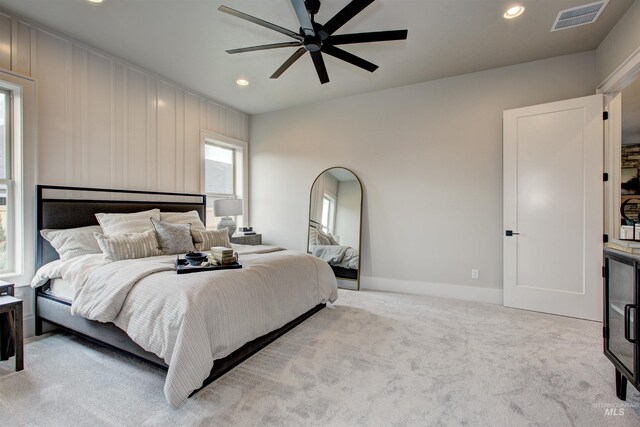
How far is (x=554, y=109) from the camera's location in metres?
3.18

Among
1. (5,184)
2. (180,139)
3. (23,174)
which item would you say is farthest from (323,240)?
(5,184)

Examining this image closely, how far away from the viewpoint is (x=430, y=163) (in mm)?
3988

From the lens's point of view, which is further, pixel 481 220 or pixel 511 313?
pixel 481 220

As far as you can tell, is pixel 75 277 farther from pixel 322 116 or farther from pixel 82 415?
pixel 322 116

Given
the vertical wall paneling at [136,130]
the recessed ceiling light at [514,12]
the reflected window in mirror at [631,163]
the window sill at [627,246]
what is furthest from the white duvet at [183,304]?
the reflected window in mirror at [631,163]

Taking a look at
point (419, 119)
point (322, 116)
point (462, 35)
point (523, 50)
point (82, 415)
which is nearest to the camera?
point (82, 415)

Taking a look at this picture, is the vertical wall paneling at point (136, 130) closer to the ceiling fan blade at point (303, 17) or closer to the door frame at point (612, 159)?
the ceiling fan blade at point (303, 17)

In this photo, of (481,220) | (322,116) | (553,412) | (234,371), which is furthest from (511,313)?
(322,116)

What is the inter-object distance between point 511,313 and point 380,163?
2471 mm

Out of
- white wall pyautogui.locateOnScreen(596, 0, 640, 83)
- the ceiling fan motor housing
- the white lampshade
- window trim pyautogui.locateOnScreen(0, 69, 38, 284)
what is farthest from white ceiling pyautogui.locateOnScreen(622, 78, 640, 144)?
window trim pyautogui.locateOnScreen(0, 69, 38, 284)

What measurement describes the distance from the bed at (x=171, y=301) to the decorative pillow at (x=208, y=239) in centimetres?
61

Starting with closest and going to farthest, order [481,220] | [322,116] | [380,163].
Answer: [481,220] < [380,163] < [322,116]

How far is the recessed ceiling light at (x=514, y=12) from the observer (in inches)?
98.6

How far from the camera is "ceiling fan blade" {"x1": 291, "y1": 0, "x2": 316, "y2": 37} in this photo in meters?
1.92
